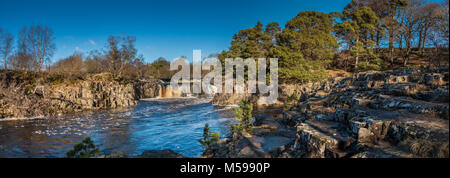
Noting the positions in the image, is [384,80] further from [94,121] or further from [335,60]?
[335,60]

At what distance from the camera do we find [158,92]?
32.3 meters

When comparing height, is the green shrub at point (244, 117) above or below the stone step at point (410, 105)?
below

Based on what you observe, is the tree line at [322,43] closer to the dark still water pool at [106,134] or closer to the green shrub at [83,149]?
the dark still water pool at [106,134]

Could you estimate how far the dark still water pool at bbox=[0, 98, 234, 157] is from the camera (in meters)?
9.45

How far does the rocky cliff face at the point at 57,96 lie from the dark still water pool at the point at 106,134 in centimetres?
250

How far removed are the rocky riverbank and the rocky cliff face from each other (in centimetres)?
1793

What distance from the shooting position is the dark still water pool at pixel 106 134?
945 cm

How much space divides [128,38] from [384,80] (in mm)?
33858

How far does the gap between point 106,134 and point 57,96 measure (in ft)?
37.3

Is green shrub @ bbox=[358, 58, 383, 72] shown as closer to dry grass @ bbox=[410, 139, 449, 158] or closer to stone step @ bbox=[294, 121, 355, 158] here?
stone step @ bbox=[294, 121, 355, 158]

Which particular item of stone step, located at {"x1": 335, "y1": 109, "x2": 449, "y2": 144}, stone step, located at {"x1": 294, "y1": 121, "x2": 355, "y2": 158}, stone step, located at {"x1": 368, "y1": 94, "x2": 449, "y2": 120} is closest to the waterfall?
stone step, located at {"x1": 294, "y1": 121, "x2": 355, "y2": 158}

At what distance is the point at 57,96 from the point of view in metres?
19.3

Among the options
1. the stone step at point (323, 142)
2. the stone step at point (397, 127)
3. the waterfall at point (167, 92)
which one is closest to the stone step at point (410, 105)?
the stone step at point (397, 127)
